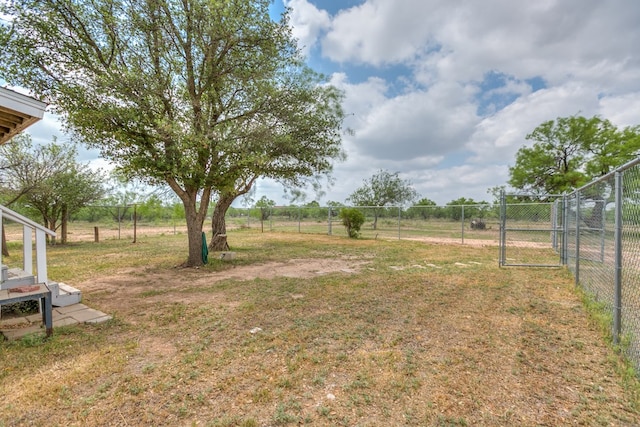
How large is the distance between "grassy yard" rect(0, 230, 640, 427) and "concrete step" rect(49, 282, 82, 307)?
0.22m

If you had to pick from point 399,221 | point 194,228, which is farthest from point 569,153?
point 194,228

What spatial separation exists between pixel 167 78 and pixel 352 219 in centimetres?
1021

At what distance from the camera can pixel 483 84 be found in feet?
36.1

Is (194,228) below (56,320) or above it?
above

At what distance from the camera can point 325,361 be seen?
264 cm

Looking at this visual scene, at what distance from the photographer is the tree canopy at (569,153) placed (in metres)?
15.8

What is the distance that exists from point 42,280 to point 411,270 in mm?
6546

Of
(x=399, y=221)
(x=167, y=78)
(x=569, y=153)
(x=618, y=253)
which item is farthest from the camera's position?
(x=569, y=153)

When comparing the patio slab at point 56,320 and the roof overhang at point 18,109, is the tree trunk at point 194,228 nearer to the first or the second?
the patio slab at point 56,320

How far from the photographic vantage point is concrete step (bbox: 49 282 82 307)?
4129 mm

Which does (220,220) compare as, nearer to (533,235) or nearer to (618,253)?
(618,253)

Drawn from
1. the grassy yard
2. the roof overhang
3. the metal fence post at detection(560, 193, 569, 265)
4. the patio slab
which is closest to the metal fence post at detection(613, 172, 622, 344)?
the grassy yard

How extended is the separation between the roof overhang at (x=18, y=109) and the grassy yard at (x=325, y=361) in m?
2.49

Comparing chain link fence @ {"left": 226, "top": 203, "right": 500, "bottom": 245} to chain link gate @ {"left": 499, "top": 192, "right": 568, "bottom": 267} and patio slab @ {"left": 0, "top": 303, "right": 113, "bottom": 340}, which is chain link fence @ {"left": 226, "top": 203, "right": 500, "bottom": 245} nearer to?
chain link gate @ {"left": 499, "top": 192, "right": 568, "bottom": 267}
